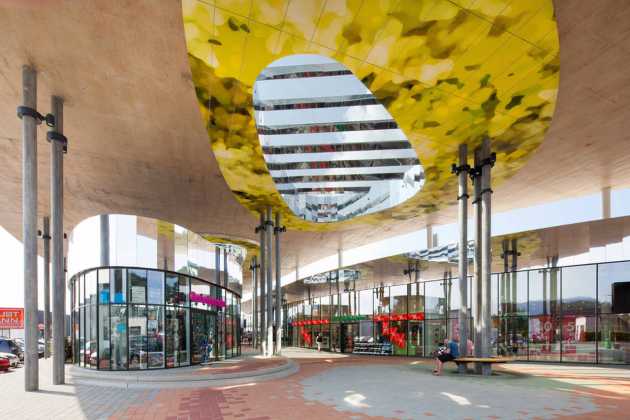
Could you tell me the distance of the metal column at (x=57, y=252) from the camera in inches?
484

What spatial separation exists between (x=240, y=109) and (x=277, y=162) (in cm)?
547

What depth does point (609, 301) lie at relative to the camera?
21.8 meters

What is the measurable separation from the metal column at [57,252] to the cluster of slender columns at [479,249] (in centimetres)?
1247

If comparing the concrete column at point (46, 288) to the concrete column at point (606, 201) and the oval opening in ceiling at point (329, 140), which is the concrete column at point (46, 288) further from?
the concrete column at point (606, 201)

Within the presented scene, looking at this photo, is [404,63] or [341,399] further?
[404,63]

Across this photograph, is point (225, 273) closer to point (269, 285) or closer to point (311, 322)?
point (269, 285)

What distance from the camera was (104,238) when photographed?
15.2 meters

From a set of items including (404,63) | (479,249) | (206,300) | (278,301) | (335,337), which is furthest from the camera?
(335,337)

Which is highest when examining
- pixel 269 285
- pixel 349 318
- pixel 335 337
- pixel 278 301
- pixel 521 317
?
pixel 269 285

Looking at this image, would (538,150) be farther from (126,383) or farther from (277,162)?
(126,383)

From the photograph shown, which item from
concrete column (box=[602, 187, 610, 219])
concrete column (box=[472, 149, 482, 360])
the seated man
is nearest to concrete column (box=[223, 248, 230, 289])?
the seated man

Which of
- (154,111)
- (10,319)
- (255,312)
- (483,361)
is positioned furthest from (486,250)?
(10,319)

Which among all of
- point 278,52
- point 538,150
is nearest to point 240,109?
point 278,52

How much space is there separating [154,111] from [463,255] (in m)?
11.3
